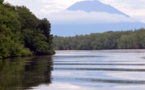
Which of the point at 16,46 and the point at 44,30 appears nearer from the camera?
the point at 16,46

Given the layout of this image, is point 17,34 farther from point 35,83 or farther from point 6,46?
point 35,83

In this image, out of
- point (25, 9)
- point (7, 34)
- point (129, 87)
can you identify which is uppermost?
point (25, 9)

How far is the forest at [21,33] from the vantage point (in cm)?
9609

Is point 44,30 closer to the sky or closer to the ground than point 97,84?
closer to the sky

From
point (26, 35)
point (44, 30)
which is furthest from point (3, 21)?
point (44, 30)

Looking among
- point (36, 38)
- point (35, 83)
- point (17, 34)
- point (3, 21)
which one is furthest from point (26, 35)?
point (35, 83)

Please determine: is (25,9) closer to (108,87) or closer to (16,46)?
(16,46)

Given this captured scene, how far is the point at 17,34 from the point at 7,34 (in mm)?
7120

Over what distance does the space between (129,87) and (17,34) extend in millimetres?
75614

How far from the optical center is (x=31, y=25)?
12256 centimetres

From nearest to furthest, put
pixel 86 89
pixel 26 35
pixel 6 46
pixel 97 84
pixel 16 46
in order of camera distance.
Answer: pixel 86 89
pixel 97 84
pixel 6 46
pixel 16 46
pixel 26 35

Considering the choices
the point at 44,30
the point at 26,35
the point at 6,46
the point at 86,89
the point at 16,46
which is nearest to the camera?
the point at 86,89

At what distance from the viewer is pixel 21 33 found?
116688 mm

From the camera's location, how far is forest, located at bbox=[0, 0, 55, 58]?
3783 inches
